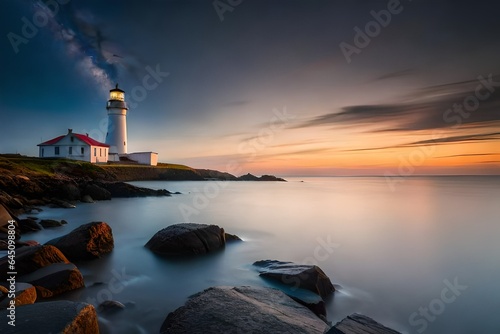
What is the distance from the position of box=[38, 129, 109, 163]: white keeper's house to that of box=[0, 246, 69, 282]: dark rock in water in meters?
40.7

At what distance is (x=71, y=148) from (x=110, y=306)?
44.0m

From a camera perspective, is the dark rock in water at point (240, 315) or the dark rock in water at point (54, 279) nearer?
the dark rock in water at point (240, 315)

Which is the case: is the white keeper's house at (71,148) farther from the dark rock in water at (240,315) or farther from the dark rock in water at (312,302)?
the dark rock in water at (240,315)

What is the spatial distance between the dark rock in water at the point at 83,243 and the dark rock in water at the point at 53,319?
13.8 ft

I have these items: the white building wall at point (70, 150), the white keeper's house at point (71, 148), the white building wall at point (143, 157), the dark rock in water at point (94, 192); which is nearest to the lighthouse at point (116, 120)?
the white building wall at point (143, 157)

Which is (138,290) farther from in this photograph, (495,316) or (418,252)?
(418,252)

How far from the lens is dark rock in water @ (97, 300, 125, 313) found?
4.73 m

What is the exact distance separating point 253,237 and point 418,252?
624cm

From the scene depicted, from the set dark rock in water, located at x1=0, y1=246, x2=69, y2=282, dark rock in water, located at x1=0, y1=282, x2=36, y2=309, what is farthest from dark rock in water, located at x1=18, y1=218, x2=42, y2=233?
dark rock in water, located at x1=0, y1=282, x2=36, y2=309

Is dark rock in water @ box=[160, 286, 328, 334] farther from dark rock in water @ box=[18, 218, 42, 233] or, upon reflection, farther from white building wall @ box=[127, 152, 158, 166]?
white building wall @ box=[127, 152, 158, 166]

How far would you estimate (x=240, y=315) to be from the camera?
11.1ft

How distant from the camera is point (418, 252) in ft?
33.7

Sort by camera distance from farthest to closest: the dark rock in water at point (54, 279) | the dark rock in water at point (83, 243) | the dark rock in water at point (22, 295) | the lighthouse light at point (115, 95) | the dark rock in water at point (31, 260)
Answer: the lighthouse light at point (115, 95) → the dark rock in water at point (83, 243) → the dark rock in water at point (31, 260) → the dark rock in water at point (54, 279) → the dark rock in water at point (22, 295)

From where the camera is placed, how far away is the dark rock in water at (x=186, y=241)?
800 centimetres
